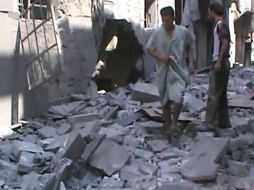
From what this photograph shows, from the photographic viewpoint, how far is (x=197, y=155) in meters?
6.19

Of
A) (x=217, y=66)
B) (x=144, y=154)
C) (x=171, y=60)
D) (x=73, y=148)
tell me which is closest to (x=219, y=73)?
(x=217, y=66)

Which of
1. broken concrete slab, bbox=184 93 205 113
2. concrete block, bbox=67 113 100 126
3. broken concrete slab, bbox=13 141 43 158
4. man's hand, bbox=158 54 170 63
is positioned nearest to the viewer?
broken concrete slab, bbox=13 141 43 158

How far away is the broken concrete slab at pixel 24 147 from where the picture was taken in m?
6.26

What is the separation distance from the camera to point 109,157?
20.3ft

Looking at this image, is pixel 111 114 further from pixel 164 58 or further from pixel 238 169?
pixel 238 169

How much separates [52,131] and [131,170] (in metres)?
1.77

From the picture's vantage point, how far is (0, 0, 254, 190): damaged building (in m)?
5.78

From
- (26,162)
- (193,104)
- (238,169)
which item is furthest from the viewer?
(193,104)

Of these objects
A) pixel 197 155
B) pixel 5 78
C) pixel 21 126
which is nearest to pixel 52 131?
pixel 21 126

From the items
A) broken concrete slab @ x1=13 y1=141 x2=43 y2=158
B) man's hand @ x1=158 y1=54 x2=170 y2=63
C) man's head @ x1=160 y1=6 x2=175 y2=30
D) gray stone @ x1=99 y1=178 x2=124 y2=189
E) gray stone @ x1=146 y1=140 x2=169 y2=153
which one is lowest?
gray stone @ x1=99 y1=178 x2=124 y2=189

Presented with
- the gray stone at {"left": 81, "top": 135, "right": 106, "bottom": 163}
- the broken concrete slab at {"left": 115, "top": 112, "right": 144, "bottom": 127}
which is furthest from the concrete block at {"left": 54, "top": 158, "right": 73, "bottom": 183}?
the broken concrete slab at {"left": 115, "top": 112, "right": 144, "bottom": 127}

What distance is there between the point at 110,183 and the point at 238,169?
1.47m

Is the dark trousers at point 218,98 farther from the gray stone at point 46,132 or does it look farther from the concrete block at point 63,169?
the concrete block at point 63,169

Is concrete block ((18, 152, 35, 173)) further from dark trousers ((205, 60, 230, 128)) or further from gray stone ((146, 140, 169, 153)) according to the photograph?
dark trousers ((205, 60, 230, 128))
